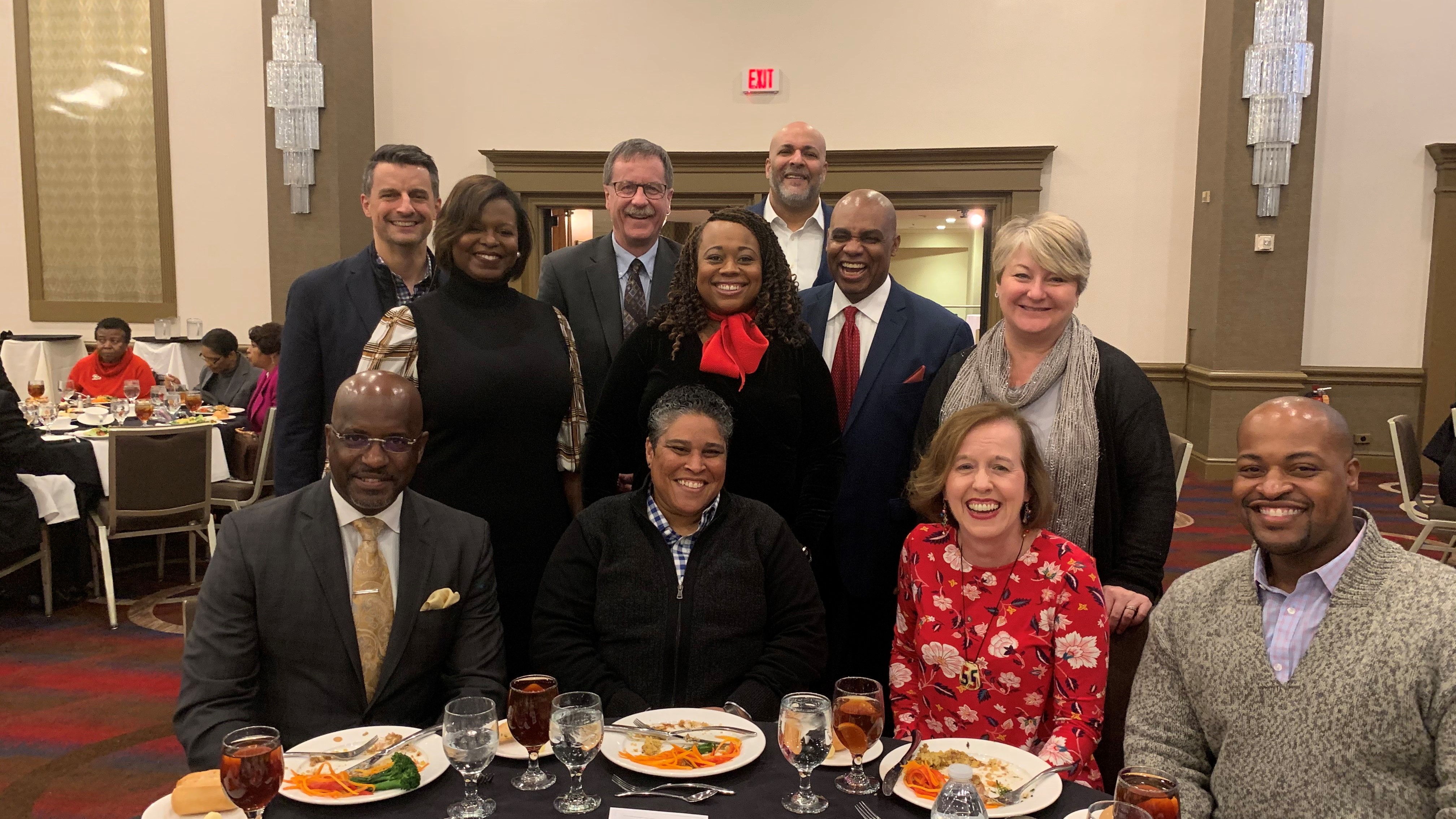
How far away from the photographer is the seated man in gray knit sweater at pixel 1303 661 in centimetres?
143

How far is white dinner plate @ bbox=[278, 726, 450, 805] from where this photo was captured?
136cm

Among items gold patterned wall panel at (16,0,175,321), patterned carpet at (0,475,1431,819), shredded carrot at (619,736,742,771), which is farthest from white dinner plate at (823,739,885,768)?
gold patterned wall panel at (16,0,175,321)

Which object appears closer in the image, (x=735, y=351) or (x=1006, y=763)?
(x=1006, y=763)

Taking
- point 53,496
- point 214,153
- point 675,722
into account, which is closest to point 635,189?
point 675,722

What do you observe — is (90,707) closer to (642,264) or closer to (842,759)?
(642,264)

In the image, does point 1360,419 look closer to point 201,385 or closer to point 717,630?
point 717,630

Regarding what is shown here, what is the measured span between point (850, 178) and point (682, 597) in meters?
6.67

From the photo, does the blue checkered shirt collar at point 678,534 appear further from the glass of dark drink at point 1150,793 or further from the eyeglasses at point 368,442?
the glass of dark drink at point 1150,793

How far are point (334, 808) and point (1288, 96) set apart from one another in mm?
8028

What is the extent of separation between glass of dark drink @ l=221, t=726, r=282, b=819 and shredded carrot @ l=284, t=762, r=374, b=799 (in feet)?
0.30

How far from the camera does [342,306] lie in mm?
2521

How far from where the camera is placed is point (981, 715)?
6.22 ft

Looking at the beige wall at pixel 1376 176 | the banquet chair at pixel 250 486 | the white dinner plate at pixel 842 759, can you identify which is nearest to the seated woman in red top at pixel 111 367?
the banquet chair at pixel 250 486

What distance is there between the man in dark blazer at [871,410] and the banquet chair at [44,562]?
152 inches
